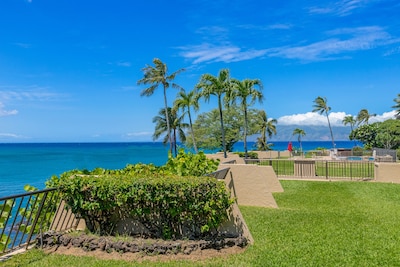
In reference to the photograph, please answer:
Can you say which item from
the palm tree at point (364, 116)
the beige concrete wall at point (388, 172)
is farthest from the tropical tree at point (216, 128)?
the palm tree at point (364, 116)

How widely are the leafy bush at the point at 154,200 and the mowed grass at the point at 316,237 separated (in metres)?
0.62

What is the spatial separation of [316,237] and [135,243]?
9.45 ft

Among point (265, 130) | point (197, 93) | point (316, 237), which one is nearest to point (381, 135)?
point (265, 130)

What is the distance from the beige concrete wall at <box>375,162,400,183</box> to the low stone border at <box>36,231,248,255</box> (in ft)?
35.9

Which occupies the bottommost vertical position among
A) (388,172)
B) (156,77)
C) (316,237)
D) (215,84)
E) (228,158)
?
(316,237)

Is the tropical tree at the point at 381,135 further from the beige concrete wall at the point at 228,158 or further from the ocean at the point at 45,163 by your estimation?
the beige concrete wall at the point at 228,158

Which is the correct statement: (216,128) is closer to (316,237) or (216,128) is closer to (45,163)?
(316,237)

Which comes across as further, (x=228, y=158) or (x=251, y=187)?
(x=228, y=158)

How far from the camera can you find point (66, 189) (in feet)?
15.8

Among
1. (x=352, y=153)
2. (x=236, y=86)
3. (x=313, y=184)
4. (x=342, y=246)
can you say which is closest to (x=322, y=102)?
(x=352, y=153)

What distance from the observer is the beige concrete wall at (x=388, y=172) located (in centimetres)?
1307

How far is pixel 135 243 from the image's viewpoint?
4586 millimetres

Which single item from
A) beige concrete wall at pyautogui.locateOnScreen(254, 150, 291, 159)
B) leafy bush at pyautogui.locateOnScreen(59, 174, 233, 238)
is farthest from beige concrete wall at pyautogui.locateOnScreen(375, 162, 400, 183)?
beige concrete wall at pyautogui.locateOnScreen(254, 150, 291, 159)

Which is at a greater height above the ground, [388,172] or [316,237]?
[388,172]
